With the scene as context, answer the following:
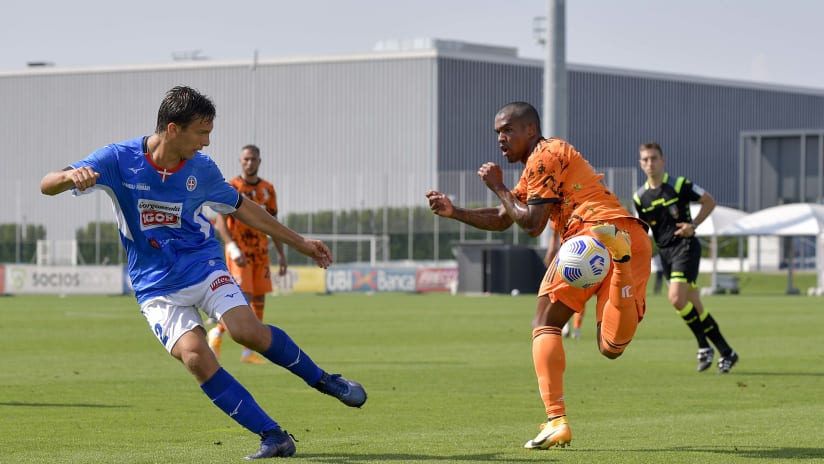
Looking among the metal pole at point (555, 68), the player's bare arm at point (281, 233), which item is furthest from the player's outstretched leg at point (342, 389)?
the metal pole at point (555, 68)

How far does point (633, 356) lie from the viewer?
16875 millimetres

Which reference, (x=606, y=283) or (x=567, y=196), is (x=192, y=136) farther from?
(x=606, y=283)

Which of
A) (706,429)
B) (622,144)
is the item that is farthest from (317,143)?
(706,429)

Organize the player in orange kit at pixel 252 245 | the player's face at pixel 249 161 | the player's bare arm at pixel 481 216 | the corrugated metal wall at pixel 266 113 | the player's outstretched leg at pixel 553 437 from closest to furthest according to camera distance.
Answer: the player's outstretched leg at pixel 553 437 → the player's bare arm at pixel 481 216 → the player's face at pixel 249 161 → the player in orange kit at pixel 252 245 → the corrugated metal wall at pixel 266 113

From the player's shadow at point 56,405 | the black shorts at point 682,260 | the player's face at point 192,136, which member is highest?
the player's face at point 192,136

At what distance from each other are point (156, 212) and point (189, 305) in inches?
20.8

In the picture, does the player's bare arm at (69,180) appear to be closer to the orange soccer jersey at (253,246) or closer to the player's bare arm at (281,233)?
the player's bare arm at (281,233)

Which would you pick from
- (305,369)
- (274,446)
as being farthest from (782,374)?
(274,446)

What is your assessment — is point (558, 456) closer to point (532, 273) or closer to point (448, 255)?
point (532, 273)

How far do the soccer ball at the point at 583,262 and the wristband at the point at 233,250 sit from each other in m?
6.85

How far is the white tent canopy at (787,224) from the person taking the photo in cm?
4778

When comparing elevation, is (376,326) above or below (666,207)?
below

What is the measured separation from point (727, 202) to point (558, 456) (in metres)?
87.9

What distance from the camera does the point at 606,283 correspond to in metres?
9.08
